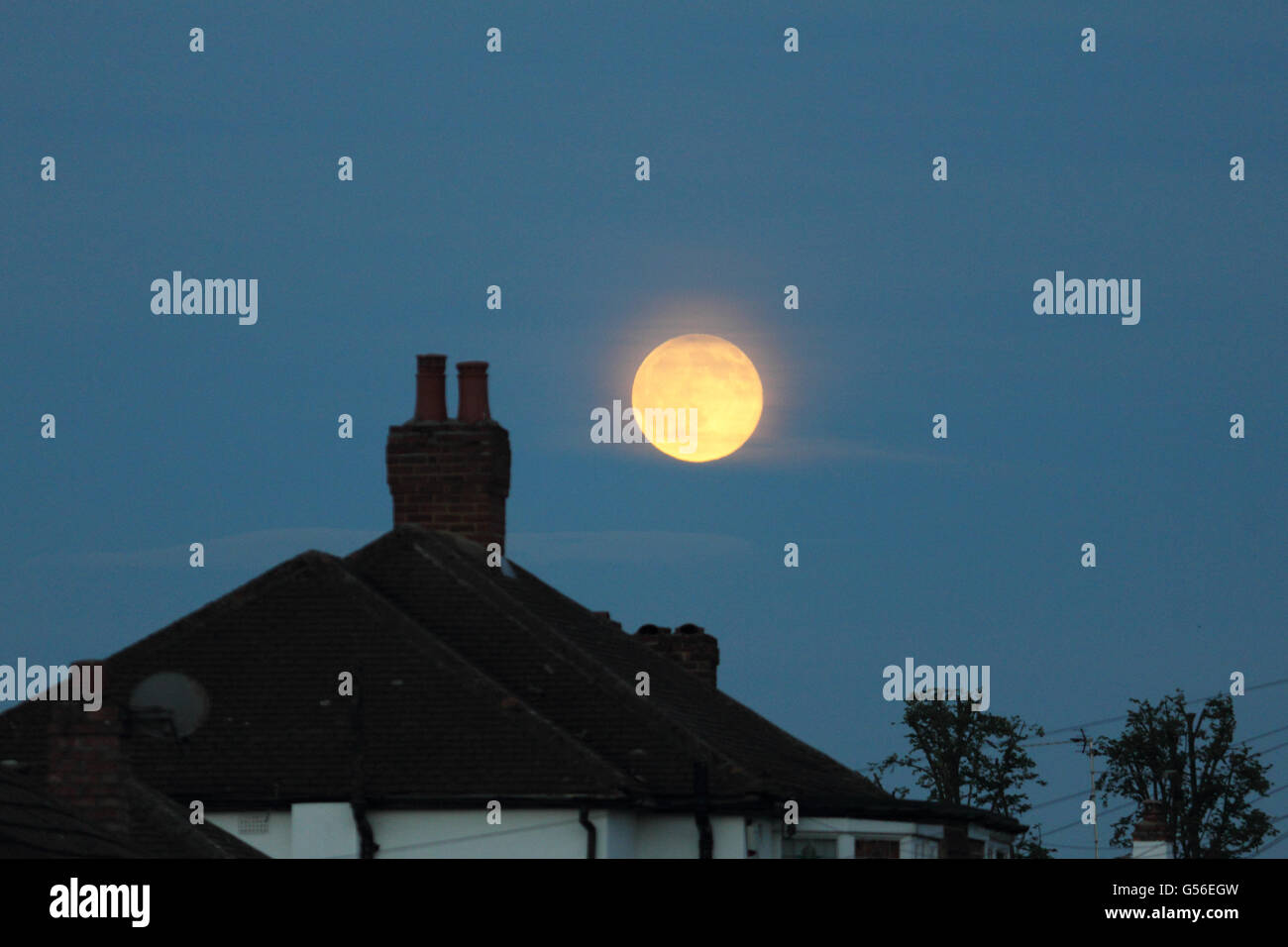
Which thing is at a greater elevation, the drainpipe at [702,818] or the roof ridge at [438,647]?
the roof ridge at [438,647]

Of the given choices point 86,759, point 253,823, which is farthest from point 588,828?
point 86,759

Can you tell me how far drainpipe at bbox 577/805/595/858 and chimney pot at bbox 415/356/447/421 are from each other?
329 inches

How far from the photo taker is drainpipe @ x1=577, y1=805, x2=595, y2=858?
23.3 meters

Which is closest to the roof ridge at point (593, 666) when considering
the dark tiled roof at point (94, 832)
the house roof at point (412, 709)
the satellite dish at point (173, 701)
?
the house roof at point (412, 709)

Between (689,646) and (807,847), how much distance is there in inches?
371

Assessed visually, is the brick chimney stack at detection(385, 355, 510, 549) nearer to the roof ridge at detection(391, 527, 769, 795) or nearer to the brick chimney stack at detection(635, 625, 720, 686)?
the roof ridge at detection(391, 527, 769, 795)

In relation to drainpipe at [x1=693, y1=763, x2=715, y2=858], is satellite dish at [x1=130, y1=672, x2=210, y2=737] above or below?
above

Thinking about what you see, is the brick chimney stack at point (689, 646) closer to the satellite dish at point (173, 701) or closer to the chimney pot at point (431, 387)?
the chimney pot at point (431, 387)

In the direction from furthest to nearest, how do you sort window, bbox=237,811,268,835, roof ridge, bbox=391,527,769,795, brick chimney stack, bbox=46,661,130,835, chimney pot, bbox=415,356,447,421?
1. chimney pot, bbox=415,356,447,421
2. roof ridge, bbox=391,527,769,795
3. window, bbox=237,811,268,835
4. brick chimney stack, bbox=46,661,130,835

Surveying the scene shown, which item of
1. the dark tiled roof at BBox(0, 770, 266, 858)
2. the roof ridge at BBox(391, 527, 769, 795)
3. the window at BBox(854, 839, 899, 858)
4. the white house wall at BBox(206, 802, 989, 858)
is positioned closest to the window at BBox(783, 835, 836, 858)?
the window at BBox(854, 839, 899, 858)

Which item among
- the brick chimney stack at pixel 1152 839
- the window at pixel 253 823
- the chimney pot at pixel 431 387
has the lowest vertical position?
the brick chimney stack at pixel 1152 839

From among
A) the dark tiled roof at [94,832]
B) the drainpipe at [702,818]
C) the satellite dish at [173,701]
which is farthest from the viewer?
the satellite dish at [173,701]

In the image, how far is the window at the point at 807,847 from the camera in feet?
83.8

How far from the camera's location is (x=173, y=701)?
81.6 ft
